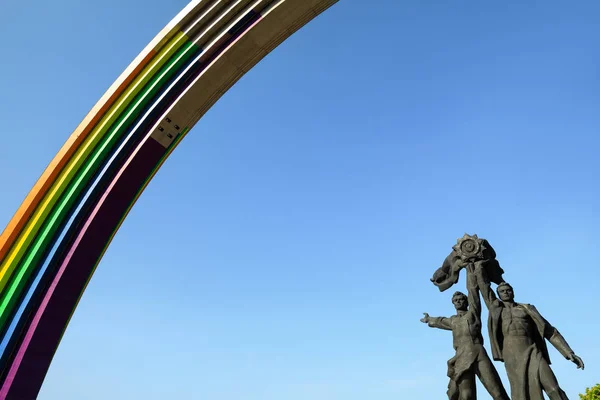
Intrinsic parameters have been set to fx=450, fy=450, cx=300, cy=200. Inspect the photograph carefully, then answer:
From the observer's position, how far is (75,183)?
1139cm

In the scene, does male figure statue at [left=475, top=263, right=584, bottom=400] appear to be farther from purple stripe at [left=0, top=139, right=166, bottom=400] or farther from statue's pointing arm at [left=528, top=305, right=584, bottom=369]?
purple stripe at [left=0, top=139, right=166, bottom=400]

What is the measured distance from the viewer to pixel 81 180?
11.4 m

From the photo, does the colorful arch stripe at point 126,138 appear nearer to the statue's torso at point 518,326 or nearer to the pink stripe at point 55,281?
the pink stripe at point 55,281

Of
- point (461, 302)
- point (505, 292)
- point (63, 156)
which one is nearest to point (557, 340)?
point (505, 292)

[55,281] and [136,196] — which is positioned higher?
[136,196]

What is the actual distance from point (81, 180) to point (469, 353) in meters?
9.72

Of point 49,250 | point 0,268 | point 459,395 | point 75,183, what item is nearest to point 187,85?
point 75,183

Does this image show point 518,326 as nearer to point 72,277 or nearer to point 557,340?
point 557,340

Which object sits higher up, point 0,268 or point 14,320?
point 0,268

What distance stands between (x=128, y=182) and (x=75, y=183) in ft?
4.12

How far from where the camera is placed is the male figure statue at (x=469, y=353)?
6941 mm

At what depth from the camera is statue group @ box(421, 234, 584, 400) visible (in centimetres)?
640

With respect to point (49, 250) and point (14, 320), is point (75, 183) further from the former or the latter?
point (14, 320)

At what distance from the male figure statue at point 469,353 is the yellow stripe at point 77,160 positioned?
9.26 metres
